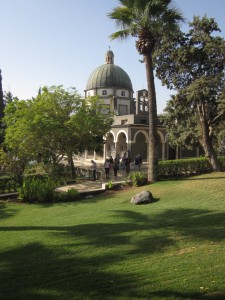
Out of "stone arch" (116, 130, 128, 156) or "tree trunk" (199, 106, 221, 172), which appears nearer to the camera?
"tree trunk" (199, 106, 221, 172)

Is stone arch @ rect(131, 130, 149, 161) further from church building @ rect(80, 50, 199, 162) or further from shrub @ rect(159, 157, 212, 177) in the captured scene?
shrub @ rect(159, 157, 212, 177)

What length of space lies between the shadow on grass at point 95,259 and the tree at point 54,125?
37.7ft

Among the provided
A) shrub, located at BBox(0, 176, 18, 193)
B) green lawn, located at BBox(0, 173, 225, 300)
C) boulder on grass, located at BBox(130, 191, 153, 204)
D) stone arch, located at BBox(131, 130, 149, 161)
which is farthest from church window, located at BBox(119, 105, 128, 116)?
green lawn, located at BBox(0, 173, 225, 300)

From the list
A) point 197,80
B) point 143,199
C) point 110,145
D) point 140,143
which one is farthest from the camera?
point 110,145

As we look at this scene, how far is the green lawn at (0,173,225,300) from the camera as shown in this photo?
461 centimetres

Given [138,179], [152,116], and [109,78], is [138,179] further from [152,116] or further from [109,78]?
[109,78]

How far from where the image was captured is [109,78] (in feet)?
153

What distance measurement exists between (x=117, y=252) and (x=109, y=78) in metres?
42.2

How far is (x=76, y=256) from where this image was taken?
6.13 m

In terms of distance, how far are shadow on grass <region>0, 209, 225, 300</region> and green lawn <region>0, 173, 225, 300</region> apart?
0.01 metres

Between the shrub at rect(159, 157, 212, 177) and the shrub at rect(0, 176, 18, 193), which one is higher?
the shrub at rect(159, 157, 212, 177)

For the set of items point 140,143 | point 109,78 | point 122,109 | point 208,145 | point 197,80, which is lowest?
point 208,145

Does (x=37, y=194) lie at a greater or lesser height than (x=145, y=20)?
lesser

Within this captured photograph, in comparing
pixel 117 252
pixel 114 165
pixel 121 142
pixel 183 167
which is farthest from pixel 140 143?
pixel 117 252
